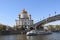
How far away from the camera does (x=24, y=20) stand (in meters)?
113

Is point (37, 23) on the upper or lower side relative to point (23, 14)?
lower

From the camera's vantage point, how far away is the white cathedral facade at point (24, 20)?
110 m

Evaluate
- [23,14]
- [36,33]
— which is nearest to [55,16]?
[36,33]

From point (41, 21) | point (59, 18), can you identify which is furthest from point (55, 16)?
point (41, 21)

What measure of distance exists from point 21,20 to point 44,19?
26.6 metres

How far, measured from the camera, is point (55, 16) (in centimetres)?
8500

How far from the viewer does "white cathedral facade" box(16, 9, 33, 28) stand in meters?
110

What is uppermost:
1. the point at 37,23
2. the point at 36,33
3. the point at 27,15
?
the point at 27,15

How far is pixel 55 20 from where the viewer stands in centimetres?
8744

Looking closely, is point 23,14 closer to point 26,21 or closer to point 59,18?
point 26,21

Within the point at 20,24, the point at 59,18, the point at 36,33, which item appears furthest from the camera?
the point at 20,24

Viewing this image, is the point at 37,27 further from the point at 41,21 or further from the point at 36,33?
the point at 36,33

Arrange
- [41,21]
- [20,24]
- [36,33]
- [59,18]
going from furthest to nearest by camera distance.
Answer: [20,24]
[41,21]
[59,18]
[36,33]

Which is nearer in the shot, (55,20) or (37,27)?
(55,20)
